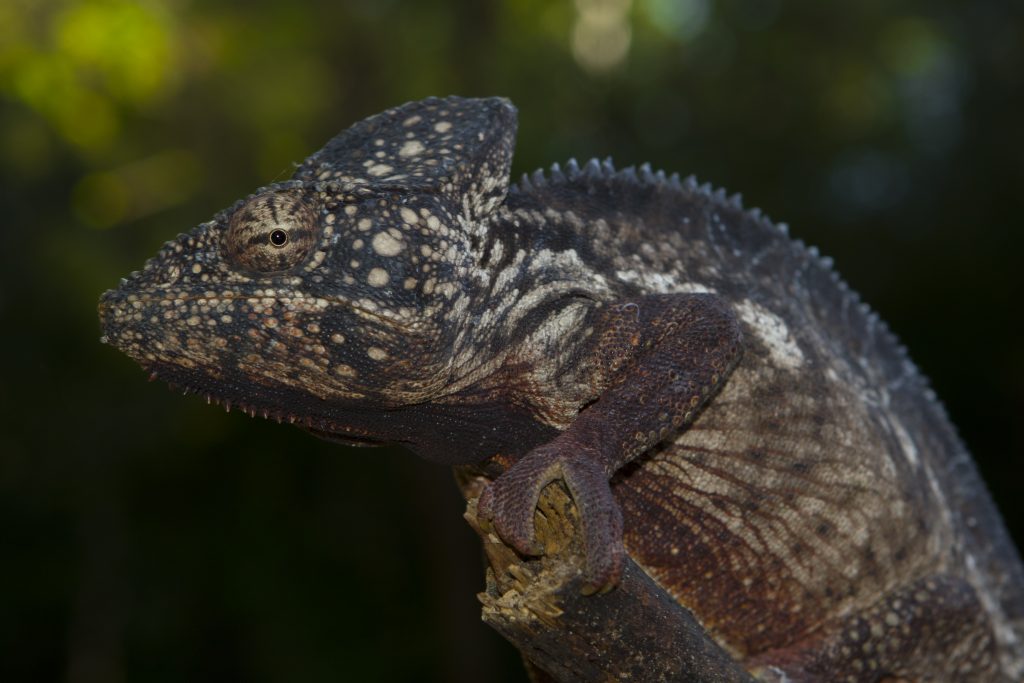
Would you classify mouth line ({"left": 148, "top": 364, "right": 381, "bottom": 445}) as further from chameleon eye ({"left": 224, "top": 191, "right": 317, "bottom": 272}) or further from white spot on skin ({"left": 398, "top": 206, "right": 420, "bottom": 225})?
white spot on skin ({"left": 398, "top": 206, "right": 420, "bottom": 225})

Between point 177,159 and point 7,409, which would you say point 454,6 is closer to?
point 177,159

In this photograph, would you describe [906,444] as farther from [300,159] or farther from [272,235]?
[300,159]

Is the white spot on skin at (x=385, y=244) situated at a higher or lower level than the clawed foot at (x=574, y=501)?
higher

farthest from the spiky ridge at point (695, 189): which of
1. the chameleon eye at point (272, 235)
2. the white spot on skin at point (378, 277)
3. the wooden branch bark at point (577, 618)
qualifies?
the wooden branch bark at point (577, 618)

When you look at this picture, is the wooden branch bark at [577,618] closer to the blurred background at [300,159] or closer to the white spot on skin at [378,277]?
the white spot on skin at [378,277]

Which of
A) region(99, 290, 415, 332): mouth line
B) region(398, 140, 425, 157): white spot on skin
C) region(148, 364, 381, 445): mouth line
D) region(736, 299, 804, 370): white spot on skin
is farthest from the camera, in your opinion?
region(736, 299, 804, 370): white spot on skin

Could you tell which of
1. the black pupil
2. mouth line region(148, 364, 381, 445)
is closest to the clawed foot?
mouth line region(148, 364, 381, 445)
